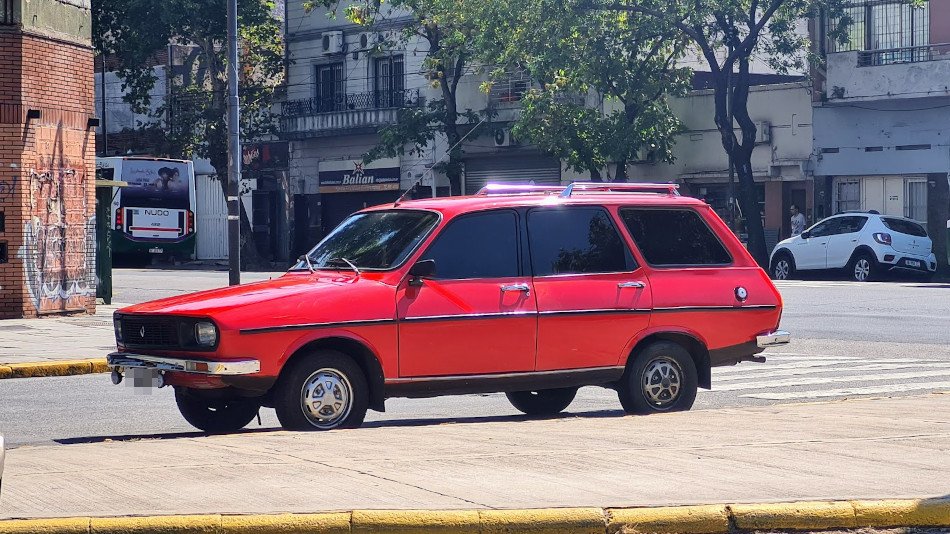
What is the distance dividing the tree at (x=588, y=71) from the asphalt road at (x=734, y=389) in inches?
722

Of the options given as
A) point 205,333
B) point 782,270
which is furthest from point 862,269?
point 205,333

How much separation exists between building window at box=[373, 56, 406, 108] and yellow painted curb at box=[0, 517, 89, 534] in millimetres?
44056

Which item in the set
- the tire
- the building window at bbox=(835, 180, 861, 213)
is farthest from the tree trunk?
the tire

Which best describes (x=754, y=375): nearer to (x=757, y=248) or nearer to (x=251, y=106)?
(x=757, y=248)

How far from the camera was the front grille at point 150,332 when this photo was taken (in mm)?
9852

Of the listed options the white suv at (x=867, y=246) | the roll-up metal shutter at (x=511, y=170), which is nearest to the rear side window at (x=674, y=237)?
the white suv at (x=867, y=246)

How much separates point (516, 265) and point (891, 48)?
32.0 metres

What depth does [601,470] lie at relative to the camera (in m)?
7.82

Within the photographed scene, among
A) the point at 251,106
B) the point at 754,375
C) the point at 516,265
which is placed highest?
the point at 251,106

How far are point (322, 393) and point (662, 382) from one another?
9.15ft

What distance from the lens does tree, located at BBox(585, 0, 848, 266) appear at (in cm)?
3812

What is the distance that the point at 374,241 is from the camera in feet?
35.2

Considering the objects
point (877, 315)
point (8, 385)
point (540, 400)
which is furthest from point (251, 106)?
point (540, 400)

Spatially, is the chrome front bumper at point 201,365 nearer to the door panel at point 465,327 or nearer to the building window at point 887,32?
the door panel at point 465,327
